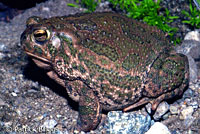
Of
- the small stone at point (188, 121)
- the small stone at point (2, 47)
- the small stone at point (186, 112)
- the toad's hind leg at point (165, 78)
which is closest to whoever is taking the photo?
the toad's hind leg at point (165, 78)

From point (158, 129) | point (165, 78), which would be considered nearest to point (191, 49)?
point (165, 78)

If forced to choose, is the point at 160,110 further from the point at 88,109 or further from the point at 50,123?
the point at 50,123

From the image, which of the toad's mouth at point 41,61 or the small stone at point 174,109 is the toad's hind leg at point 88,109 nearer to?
the toad's mouth at point 41,61

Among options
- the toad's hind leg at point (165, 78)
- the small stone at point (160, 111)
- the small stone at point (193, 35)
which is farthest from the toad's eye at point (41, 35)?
the small stone at point (193, 35)

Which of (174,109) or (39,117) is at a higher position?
(174,109)

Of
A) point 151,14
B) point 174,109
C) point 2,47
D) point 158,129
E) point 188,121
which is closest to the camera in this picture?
point 158,129
